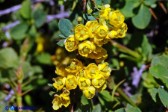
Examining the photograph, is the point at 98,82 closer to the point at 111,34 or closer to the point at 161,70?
the point at 111,34

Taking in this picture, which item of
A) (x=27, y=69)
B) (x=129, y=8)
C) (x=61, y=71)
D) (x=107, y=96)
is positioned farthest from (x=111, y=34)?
(x=27, y=69)

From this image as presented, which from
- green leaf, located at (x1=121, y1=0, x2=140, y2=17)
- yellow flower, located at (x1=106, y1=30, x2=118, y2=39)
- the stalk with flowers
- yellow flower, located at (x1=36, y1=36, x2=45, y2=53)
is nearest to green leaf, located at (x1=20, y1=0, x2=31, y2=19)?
yellow flower, located at (x1=36, y1=36, x2=45, y2=53)

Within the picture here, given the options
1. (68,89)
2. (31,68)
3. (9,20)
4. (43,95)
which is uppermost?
(68,89)

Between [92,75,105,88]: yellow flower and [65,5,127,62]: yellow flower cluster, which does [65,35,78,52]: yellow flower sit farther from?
[92,75,105,88]: yellow flower

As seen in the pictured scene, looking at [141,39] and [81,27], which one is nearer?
[81,27]

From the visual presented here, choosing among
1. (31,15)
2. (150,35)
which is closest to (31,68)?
(31,15)

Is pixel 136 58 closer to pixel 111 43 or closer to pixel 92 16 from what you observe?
pixel 111 43

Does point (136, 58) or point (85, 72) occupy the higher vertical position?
point (85, 72)

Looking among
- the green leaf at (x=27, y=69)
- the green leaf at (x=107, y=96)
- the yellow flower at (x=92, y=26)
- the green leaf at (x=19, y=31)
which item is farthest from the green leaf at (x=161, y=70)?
the green leaf at (x=19, y=31)
